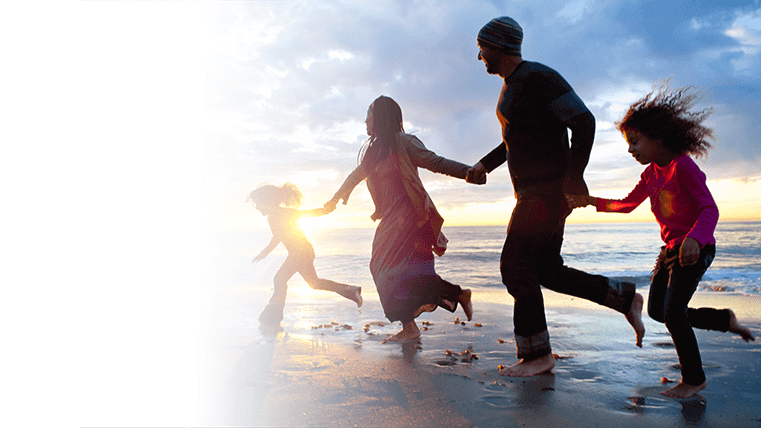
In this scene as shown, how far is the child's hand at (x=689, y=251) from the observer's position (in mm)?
2406

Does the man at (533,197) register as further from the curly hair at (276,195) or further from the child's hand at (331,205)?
the curly hair at (276,195)

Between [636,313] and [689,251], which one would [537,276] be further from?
[689,251]

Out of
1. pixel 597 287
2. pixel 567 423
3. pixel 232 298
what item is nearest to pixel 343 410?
pixel 567 423

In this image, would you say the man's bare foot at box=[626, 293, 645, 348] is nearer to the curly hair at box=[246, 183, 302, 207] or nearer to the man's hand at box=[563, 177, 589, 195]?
the man's hand at box=[563, 177, 589, 195]

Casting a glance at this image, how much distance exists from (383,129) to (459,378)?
217cm

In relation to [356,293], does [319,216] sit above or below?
above

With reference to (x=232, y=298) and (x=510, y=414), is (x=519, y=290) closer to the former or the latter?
(x=510, y=414)

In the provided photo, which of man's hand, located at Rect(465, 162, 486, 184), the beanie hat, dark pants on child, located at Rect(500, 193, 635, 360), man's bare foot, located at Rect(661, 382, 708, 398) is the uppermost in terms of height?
the beanie hat

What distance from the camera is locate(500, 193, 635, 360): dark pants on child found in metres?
2.83

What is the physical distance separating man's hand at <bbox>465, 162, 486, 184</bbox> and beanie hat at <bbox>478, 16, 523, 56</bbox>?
806mm

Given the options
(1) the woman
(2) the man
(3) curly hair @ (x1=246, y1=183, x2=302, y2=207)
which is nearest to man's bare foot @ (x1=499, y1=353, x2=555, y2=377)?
(2) the man

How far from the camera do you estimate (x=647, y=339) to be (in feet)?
12.9

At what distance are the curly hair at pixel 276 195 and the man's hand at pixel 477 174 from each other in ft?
8.57

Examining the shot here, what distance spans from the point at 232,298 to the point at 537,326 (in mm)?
6034
